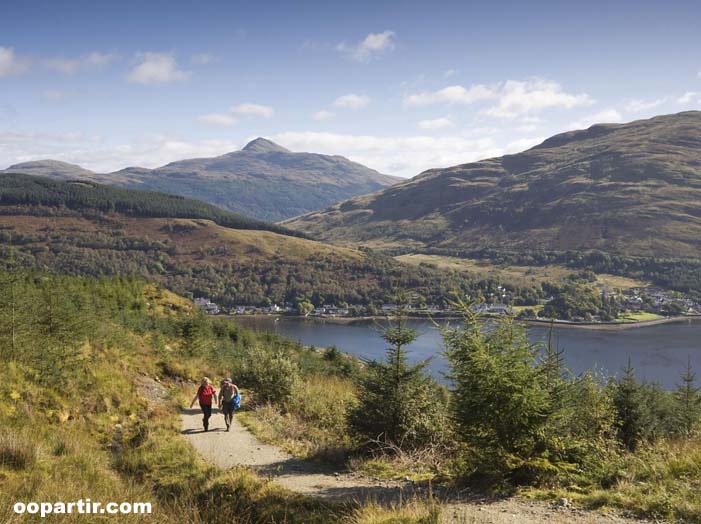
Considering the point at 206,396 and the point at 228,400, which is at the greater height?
the point at 206,396

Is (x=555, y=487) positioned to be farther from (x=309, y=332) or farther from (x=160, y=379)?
(x=309, y=332)

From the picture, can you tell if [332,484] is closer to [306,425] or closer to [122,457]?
[122,457]

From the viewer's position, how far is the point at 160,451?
36.5ft

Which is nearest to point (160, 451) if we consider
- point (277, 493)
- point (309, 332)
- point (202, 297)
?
point (277, 493)

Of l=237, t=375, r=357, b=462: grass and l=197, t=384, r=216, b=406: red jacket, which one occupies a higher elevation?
l=197, t=384, r=216, b=406: red jacket

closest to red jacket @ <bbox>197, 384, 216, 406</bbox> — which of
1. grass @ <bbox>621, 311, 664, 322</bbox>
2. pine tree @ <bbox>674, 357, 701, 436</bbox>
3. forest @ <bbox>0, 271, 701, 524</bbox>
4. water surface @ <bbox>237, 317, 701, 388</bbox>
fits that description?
forest @ <bbox>0, 271, 701, 524</bbox>

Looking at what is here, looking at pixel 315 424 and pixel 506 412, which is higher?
pixel 506 412

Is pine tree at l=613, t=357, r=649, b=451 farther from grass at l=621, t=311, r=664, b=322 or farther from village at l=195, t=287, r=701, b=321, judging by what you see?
grass at l=621, t=311, r=664, b=322

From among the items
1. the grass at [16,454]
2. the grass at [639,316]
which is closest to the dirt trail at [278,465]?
the grass at [16,454]

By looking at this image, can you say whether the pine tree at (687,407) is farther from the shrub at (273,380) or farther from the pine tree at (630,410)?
the shrub at (273,380)

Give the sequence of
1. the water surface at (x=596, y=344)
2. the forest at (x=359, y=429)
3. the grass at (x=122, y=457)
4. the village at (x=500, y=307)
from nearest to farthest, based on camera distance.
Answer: the grass at (x=122, y=457) → the forest at (x=359, y=429) → the water surface at (x=596, y=344) → the village at (x=500, y=307)

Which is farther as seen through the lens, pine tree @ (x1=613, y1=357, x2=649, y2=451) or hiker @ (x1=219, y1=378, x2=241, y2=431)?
pine tree @ (x1=613, y1=357, x2=649, y2=451)

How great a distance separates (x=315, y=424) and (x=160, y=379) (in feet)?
27.1

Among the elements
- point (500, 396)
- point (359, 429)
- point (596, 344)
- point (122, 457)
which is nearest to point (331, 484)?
point (359, 429)
